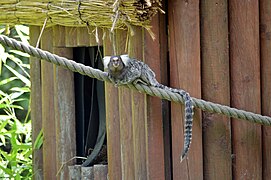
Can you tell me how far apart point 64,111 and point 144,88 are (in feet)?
2.69

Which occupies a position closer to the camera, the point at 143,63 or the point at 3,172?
the point at 143,63

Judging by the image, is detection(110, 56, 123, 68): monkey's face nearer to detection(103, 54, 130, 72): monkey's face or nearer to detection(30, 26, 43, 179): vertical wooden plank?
detection(103, 54, 130, 72): monkey's face

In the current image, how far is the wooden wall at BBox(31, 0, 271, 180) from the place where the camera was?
10.9ft

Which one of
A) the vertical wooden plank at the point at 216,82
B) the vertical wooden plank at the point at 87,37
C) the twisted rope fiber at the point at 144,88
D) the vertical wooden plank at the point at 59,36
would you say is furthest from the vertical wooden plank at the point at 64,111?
the vertical wooden plank at the point at 216,82

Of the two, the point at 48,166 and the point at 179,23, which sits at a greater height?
the point at 179,23

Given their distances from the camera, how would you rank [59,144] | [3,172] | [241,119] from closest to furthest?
[241,119] < [59,144] < [3,172]

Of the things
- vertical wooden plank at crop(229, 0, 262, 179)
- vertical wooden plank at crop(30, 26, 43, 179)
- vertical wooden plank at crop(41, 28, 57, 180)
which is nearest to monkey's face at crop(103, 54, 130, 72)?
vertical wooden plank at crop(229, 0, 262, 179)

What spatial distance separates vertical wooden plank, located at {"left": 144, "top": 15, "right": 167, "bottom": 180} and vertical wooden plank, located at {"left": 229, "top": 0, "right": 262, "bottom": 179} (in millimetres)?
355

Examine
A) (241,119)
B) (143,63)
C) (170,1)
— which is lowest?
(241,119)

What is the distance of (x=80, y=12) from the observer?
3.43m

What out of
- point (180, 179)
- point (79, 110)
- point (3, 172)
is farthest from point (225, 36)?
point (3, 172)

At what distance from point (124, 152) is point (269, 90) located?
2.60 feet

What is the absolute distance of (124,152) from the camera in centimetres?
353

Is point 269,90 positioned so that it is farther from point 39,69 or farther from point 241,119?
point 39,69
